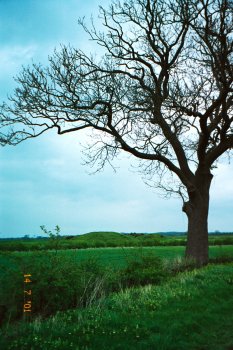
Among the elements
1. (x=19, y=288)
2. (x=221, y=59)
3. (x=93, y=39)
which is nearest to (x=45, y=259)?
(x=19, y=288)

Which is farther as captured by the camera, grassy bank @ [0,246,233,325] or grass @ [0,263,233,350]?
grassy bank @ [0,246,233,325]

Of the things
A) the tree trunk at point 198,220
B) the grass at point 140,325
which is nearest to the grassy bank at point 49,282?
the grass at point 140,325

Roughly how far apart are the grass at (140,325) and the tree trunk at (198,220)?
834 centimetres

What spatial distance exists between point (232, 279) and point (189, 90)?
9.60 m

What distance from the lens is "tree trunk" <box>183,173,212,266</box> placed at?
1973cm

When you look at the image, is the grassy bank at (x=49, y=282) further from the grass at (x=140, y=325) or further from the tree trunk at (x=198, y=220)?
the tree trunk at (x=198, y=220)

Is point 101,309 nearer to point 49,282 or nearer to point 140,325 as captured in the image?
point 49,282

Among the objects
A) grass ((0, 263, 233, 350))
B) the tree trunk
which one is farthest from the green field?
the tree trunk

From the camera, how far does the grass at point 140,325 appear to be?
6883 mm

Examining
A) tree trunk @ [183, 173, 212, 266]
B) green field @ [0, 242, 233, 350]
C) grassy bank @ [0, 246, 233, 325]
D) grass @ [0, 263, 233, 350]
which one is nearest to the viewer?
grass @ [0, 263, 233, 350]

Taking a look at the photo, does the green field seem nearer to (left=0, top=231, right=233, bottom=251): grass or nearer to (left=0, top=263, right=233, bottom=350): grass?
(left=0, top=263, right=233, bottom=350): grass

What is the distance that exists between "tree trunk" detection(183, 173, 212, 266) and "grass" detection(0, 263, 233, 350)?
8.34 meters
